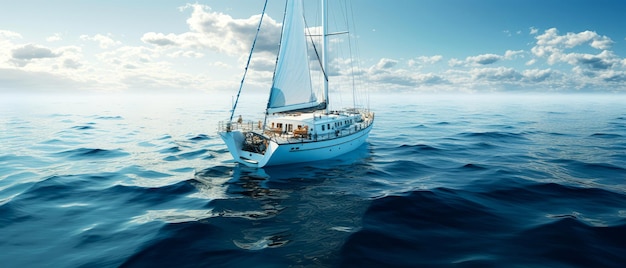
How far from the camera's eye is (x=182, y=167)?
1092 inches

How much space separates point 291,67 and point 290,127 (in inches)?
242

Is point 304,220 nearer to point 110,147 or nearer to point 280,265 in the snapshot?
point 280,265

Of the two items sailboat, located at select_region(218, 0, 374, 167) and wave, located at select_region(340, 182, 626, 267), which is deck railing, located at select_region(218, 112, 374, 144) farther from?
wave, located at select_region(340, 182, 626, 267)

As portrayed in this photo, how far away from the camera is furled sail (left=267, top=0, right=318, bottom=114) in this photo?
2703 cm

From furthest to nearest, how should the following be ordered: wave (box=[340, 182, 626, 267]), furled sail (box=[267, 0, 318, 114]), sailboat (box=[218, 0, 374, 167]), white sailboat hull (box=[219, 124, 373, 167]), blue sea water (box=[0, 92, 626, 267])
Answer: furled sail (box=[267, 0, 318, 114]) < sailboat (box=[218, 0, 374, 167]) < white sailboat hull (box=[219, 124, 373, 167]) < blue sea water (box=[0, 92, 626, 267]) < wave (box=[340, 182, 626, 267])

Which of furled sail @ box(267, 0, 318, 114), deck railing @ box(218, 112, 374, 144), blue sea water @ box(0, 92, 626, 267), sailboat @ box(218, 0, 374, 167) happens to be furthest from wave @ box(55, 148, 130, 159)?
furled sail @ box(267, 0, 318, 114)

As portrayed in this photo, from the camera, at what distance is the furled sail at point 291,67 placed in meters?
27.0

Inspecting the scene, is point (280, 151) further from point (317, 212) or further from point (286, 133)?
point (317, 212)

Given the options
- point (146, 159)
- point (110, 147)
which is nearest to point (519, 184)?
point (146, 159)

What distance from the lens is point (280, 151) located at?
24828 millimetres

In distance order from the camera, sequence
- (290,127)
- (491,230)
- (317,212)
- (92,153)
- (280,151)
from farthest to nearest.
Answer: (92,153), (290,127), (280,151), (317,212), (491,230)

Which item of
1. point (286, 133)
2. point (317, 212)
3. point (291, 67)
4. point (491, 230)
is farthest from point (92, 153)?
point (491, 230)

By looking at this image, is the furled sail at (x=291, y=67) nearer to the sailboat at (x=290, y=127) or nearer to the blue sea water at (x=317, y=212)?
the sailboat at (x=290, y=127)

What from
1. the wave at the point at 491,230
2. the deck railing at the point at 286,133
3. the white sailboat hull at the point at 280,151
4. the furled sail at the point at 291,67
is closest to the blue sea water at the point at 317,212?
the wave at the point at 491,230
